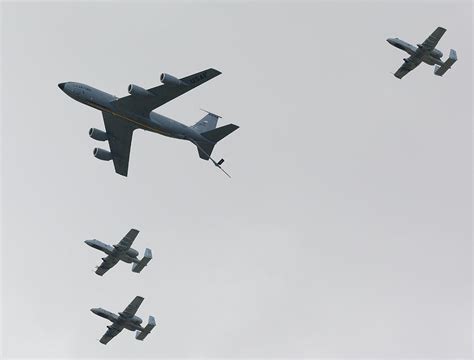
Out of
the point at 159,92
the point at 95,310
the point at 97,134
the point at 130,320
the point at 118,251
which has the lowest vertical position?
the point at 95,310

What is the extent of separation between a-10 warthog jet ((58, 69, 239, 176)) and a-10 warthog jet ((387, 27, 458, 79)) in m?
22.2

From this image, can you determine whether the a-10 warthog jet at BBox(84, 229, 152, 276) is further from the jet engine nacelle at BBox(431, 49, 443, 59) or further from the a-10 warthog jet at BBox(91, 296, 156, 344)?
the jet engine nacelle at BBox(431, 49, 443, 59)

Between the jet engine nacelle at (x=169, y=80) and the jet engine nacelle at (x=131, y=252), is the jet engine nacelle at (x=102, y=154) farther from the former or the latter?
the jet engine nacelle at (x=131, y=252)

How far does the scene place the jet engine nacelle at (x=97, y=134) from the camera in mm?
82062

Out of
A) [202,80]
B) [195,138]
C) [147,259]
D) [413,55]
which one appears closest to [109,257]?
[147,259]

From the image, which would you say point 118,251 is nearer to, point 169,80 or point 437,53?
point 169,80

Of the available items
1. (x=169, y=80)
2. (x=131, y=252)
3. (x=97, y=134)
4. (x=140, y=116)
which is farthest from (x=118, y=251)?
(x=169, y=80)

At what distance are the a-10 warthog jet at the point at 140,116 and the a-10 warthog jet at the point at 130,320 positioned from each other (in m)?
19.4

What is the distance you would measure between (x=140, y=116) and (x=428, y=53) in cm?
3029

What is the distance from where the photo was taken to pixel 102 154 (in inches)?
3302

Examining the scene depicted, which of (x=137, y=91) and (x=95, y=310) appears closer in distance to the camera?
(x=137, y=91)

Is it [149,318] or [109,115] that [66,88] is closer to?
[109,115]

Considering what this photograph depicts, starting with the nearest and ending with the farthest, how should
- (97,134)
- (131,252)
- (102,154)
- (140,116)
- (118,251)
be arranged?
(140,116) → (97,134) → (102,154) → (118,251) → (131,252)

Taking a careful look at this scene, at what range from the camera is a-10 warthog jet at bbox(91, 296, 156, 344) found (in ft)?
313
